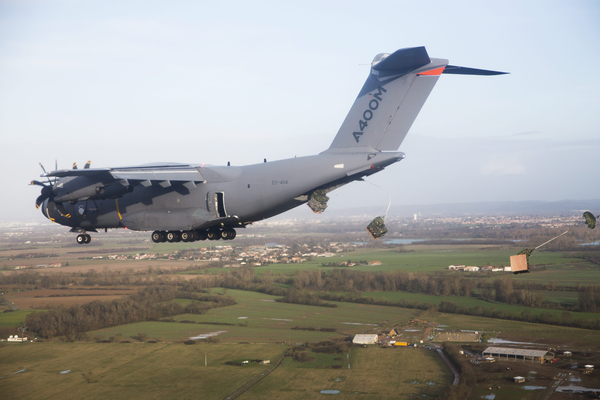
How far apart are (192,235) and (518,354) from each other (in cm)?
3536

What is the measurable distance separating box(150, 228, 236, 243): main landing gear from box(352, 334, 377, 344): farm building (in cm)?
3042

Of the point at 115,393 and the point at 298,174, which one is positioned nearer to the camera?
the point at 298,174

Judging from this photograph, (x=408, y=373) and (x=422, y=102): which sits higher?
(x=422, y=102)

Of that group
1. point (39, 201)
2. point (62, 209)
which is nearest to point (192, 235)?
point (62, 209)

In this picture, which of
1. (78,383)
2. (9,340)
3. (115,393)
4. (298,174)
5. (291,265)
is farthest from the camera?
(291,265)

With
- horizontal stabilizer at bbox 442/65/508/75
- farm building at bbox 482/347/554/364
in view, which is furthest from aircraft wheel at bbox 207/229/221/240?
farm building at bbox 482/347/554/364

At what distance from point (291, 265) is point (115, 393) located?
156ft

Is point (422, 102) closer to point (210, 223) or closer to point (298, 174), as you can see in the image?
point (298, 174)

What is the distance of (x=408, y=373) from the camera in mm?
41469

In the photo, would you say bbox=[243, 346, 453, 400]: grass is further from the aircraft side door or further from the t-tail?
the t-tail

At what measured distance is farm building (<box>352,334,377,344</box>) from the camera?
160 ft

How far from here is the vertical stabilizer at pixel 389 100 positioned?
56.1ft

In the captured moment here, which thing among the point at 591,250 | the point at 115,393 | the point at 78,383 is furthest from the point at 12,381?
the point at 591,250

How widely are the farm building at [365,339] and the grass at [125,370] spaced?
7.87 metres
